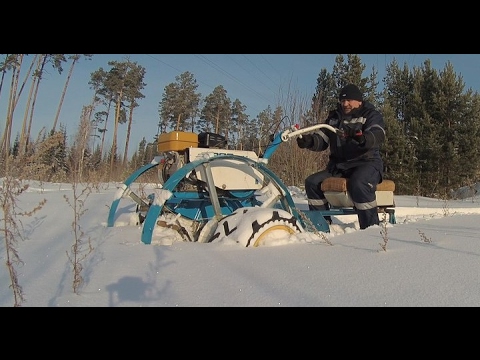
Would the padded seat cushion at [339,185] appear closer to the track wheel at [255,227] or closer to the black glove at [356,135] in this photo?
the black glove at [356,135]

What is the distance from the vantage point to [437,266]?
1810mm

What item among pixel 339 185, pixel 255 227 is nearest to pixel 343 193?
pixel 339 185

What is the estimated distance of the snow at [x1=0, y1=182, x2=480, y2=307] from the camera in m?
1.47

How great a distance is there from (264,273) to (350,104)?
2856mm

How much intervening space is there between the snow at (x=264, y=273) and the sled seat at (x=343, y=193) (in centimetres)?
95

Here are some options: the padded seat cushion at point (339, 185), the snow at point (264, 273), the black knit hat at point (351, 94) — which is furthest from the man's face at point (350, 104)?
the snow at point (264, 273)

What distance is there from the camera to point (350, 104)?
422 centimetres

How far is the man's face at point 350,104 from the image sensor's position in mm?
4203

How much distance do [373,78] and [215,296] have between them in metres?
27.0

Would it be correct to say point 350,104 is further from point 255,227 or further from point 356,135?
point 255,227

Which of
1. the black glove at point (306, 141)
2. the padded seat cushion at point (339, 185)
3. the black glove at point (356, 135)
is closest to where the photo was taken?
the black glove at point (356, 135)

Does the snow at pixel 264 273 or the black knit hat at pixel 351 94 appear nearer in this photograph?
the snow at pixel 264 273

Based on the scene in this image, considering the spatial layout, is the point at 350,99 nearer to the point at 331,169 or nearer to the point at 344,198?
the point at 331,169
